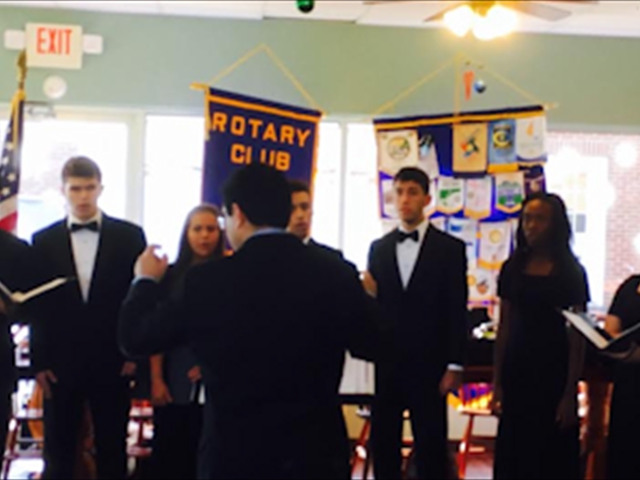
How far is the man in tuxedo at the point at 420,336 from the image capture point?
403 centimetres

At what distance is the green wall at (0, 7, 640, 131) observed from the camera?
Result: 5988 millimetres

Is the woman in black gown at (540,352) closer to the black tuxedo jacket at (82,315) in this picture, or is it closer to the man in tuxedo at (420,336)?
the man in tuxedo at (420,336)

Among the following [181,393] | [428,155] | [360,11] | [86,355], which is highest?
[360,11]

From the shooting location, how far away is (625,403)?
3.85 m

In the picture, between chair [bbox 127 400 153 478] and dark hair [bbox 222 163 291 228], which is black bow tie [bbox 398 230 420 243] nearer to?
chair [bbox 127 400 153 478]

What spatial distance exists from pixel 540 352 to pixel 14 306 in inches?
82.3

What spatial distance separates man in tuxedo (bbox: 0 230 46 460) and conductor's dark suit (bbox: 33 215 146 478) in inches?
3.3

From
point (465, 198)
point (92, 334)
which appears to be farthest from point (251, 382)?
point (465, 198)

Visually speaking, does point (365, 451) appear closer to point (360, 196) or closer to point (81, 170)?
point (360, 196)

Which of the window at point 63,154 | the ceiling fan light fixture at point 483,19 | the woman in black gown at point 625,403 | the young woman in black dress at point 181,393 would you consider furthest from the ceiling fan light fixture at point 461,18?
the window at point 63,154

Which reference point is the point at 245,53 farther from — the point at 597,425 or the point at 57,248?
the point at 597,425

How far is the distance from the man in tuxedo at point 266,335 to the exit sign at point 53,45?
156 inches

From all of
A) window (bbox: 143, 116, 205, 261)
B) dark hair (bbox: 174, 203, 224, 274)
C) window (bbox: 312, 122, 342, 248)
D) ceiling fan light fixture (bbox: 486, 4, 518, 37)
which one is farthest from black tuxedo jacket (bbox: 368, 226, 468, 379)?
window (bbox: 143, 116, 205, 261)

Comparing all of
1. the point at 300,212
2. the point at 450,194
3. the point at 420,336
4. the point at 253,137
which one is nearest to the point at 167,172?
the point at 253,137
